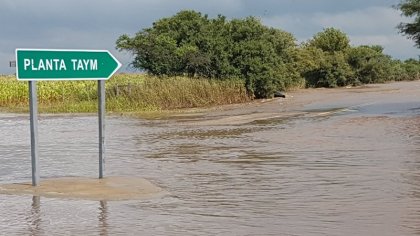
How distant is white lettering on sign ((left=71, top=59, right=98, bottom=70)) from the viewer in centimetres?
1120

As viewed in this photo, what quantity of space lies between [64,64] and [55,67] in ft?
0.55

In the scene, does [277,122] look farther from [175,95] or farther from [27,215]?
[27,215]

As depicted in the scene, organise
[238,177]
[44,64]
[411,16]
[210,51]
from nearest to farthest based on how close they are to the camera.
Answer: [44,64] → [238,177] → [411,16] → [210,51]

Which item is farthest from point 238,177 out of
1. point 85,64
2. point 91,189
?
point 85,64

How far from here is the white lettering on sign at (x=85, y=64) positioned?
1120 centimetres

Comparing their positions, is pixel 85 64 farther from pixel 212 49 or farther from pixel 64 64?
pixel 212 49

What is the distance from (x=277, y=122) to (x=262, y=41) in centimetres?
1802

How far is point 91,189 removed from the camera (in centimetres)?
1095

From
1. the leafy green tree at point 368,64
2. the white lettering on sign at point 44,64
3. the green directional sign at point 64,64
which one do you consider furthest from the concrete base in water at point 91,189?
the leafy green tree at point 368,64

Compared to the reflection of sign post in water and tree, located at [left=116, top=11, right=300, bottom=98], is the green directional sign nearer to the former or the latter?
the reflection of sign post in water

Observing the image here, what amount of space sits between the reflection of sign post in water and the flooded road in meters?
1.46

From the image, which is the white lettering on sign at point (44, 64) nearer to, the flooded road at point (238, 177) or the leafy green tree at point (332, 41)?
the flooded road at point (238, 177)

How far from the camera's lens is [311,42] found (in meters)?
73.4

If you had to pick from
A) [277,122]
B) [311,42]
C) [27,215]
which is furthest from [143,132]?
[311,42]
